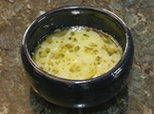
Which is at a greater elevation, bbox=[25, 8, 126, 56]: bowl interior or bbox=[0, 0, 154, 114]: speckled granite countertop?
bbox=[25, 8, 126, 56]: bowl interior

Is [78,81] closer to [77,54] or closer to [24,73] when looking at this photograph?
[77,54]

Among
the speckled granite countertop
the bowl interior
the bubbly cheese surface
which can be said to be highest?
the bowl interior

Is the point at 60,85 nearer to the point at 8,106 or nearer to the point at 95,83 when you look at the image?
the point at 95,83

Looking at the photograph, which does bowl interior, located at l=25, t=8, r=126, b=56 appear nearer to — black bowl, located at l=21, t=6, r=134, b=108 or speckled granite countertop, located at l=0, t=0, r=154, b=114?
black bowl, located at l=21, t=6, r=134, b=108

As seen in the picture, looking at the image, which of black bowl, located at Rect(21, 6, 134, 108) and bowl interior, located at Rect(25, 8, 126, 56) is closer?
black bowl, located at Rect(21, 6, 134, 108)

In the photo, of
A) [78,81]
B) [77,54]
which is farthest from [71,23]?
[78,81]

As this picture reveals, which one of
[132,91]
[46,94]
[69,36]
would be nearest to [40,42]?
[69,36]

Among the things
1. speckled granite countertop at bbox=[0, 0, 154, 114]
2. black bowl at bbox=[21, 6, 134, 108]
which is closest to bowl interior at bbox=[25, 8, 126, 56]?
black bowl at bbox=[21, 6, 134, 108]
